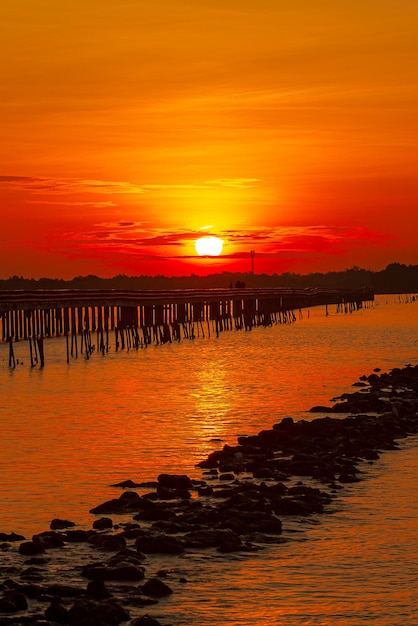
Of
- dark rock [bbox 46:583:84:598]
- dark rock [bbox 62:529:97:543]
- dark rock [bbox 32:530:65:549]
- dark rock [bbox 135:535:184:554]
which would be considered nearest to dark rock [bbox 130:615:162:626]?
dark rock [bbox 46:583:84:598]

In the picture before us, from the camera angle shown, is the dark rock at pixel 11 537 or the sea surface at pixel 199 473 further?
the dark rock at pixel 11 537

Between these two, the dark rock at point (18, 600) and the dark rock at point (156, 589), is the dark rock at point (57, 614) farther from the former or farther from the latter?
the dark rock at point (156, 589)

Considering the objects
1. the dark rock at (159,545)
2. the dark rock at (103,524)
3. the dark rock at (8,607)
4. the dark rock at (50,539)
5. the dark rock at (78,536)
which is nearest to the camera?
the dark rock at (8,607)

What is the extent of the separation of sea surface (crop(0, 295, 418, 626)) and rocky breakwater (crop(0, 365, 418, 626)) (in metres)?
0.32

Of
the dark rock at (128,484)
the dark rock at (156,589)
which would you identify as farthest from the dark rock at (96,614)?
the dark rock at (128,484)

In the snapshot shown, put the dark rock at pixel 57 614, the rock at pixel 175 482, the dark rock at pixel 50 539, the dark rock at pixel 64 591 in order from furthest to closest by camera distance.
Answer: the rock at pixel 175 482, the dark rock at pixel 50 539, the dark rock at pixel 64 591, the dark rock at pixel 57 614

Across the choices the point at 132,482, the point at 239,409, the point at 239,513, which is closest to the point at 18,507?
the point at 132,482

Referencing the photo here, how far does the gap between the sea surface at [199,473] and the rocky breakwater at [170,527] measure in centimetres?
32

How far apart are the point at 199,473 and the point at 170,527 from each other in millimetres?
4809

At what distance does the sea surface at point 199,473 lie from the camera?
11531 mm

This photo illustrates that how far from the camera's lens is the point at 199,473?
19062mm

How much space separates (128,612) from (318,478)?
7484 millimetres

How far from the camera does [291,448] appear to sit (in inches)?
826

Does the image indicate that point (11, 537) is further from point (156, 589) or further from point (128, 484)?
point (128, 484)
